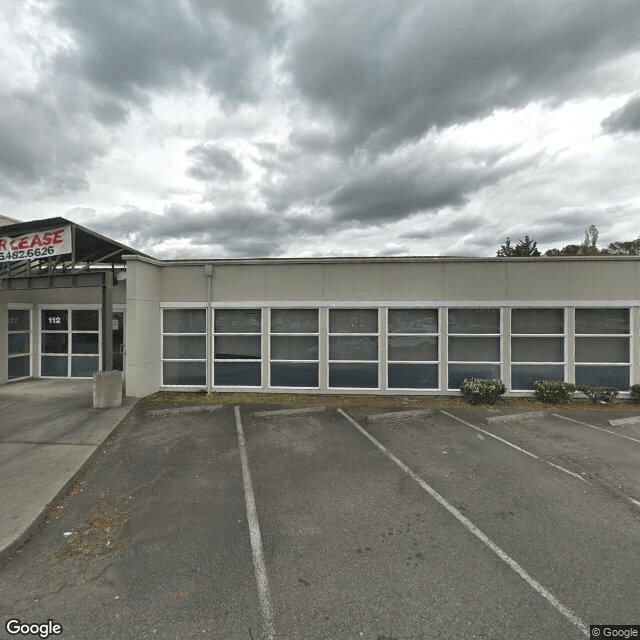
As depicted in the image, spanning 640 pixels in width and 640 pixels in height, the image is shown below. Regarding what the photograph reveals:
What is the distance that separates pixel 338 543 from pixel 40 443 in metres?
7.01

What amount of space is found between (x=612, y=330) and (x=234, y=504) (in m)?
14.0

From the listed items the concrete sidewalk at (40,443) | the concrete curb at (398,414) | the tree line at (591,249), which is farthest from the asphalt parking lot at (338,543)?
the tree line at (591,249)

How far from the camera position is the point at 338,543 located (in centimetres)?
418

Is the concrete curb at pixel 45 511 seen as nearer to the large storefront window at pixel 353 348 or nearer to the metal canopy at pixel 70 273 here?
the metal canopy at pixel 70 273

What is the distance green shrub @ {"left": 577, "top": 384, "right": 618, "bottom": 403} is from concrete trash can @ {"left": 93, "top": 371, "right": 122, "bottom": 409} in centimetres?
1514

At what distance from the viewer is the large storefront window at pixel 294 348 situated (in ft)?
39.8

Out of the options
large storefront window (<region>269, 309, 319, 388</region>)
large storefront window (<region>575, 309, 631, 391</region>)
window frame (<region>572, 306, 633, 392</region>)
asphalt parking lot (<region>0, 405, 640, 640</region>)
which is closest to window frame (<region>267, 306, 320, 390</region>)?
large storefront window (<region>269, 309, 319, 388</region>)

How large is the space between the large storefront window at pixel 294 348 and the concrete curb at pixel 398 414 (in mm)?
3347

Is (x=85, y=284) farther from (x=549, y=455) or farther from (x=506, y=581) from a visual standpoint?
(x=549, y=455)

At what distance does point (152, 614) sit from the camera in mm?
3133

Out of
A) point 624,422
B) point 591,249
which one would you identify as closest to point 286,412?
point 624,422

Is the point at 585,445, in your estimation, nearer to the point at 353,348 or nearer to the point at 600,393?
the point at 600,393

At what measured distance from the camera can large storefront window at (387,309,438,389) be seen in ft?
39.0

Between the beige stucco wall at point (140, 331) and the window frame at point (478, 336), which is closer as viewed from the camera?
the beige stucco wall at point (140, 331)
